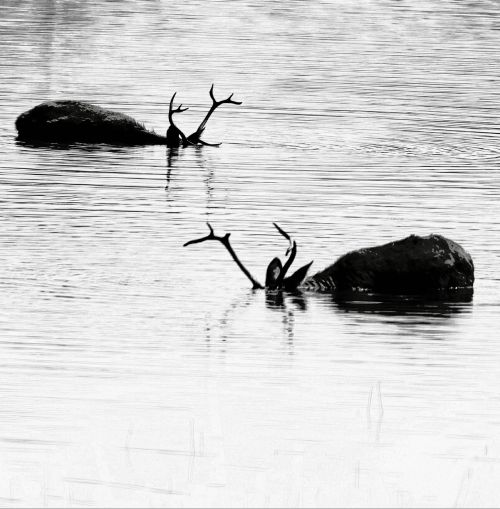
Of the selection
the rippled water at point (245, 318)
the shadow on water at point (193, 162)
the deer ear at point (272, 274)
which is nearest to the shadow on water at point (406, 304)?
the rippled water at point (245, 318)

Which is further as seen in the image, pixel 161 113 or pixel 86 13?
pixel 86 13

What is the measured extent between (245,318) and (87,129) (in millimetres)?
17510

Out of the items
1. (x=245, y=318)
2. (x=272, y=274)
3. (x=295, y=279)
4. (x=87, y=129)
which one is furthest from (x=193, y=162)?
(x=245, y=318)

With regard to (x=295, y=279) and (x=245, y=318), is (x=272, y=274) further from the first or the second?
(x=245, y=318)

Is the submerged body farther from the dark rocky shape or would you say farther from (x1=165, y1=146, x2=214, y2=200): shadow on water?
the dark rocky shape

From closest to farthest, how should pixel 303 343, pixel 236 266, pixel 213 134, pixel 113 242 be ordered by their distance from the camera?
1. pixel 303 343
2. pixel 236 266
3. pixel 113 242
4. pixel 213 134

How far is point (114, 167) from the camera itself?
31219 mm

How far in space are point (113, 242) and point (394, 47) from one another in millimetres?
42731

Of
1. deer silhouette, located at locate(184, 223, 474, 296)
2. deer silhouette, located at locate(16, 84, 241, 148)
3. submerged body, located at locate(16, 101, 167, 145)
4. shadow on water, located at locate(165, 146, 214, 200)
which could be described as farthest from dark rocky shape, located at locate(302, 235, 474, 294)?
submerged body, located at locate(16, 101, 167, 145)

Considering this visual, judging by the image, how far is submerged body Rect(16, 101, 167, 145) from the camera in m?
35.2

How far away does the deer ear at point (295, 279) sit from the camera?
19672 millimetres

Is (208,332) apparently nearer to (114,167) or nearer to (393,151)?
(114,167)

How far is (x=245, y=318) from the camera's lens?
1831 centimetres

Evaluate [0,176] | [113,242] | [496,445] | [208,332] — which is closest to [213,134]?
[0,176]
